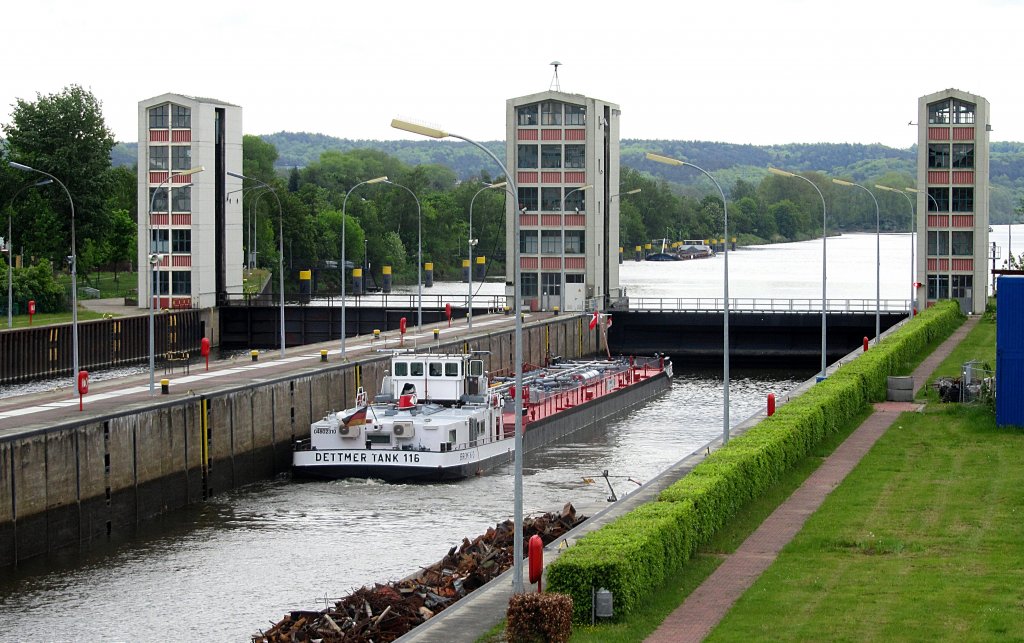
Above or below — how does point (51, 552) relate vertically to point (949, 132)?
below

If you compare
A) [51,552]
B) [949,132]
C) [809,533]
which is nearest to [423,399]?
[51,552]

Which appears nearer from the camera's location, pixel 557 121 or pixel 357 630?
pixel 357 630

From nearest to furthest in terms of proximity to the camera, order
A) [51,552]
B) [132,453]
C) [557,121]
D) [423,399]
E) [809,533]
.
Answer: [809,533] < [51,552] < [132,453] < [423,399] < [557,121]

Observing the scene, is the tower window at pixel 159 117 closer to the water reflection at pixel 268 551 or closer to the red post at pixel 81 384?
the water reflection at pixel 268 551

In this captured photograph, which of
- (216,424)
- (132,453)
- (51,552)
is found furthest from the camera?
(216,424)

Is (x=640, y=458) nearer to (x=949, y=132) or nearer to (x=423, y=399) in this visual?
(x=423, y=399)

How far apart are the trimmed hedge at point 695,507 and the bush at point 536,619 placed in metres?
1.58

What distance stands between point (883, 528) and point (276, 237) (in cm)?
13070

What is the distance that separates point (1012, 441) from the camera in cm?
4706

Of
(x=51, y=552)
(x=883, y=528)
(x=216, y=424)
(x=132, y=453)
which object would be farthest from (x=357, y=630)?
(x=216, y=424)

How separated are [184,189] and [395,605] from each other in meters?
77.1

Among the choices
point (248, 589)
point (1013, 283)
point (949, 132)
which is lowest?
point (248, 589)

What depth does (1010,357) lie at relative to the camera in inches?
1944

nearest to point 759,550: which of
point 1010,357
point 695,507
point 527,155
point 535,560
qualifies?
point 695,507
